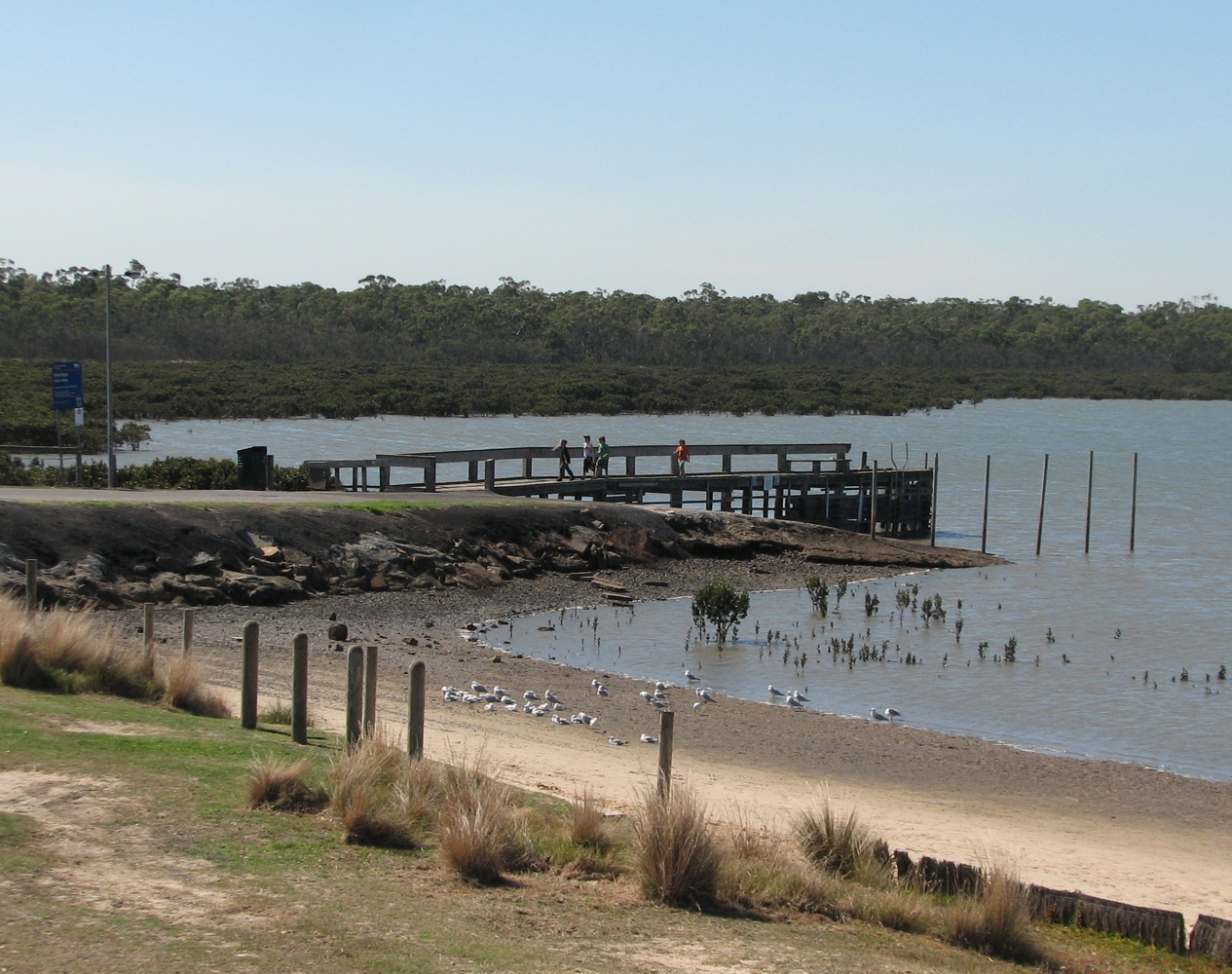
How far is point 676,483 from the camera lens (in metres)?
37.8

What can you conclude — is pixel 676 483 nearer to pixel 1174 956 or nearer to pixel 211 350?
pixel 1174 956

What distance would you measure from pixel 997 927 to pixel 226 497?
899 inches

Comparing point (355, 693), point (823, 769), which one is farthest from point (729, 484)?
point (355, 693)

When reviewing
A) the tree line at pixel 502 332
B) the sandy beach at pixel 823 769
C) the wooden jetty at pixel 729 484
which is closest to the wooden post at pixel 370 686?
the sandy beach at pixel 823 769

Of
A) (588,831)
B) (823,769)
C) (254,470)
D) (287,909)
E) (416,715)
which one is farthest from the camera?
(254,470)

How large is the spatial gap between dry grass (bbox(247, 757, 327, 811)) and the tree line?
351 ft

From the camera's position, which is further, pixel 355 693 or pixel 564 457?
pixel 564 457

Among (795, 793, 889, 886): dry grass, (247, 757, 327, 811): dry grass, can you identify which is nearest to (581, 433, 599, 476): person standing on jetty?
(795, 793, 889, 886): dry grass

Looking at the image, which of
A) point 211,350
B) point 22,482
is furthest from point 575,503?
point 211,350

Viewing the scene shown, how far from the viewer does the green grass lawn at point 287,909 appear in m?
7.05

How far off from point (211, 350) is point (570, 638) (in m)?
106

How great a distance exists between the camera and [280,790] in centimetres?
972

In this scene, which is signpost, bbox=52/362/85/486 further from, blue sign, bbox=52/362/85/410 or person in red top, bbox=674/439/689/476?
person in red top, bbox=674/439/689/476

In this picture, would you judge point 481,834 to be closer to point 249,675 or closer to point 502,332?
point 249,675
